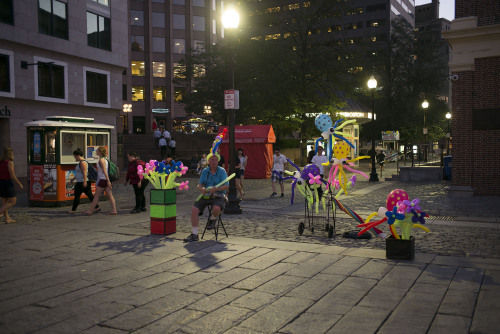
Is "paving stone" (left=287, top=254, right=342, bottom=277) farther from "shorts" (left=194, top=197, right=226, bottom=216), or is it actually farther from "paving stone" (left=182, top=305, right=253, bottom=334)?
"shorts" (left=194, top=197, right=226, bottom=216)

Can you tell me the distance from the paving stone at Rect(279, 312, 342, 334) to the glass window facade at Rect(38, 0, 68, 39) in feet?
83.9

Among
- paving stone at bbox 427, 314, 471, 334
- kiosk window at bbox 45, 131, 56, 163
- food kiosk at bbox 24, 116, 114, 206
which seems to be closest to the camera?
paving stone at bbox 427, 314, 471, 334

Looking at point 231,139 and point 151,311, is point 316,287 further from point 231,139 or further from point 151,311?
point 231,139

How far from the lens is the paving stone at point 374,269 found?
20.6 ft

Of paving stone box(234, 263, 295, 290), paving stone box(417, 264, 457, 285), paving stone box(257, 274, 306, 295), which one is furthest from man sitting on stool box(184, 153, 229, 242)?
paving stone box(417, 264, 457, 285)

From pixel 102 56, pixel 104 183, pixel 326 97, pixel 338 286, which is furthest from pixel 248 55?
pixel 338 286

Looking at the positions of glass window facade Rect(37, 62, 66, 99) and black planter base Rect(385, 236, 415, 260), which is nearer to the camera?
black planter base Rect(385, 236, 415, 260)

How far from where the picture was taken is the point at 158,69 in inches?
2534

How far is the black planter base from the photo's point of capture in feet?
23.2

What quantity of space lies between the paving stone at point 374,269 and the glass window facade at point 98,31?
87.7 ft

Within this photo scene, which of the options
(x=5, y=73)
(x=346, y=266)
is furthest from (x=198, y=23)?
→ (x=346, y=266)

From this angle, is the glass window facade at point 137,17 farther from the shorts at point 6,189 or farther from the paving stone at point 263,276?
the paving stone at point 263,276

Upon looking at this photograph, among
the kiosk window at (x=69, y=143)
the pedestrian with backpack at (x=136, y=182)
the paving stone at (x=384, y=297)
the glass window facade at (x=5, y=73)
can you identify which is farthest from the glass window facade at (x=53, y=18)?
the paving stone at (x=384, y=297)

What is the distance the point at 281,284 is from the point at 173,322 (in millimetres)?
1780
